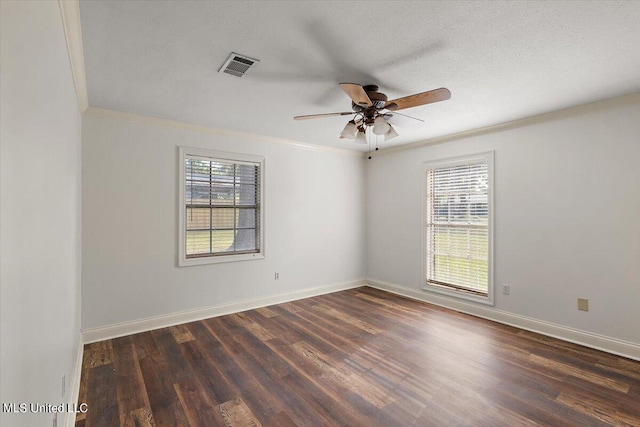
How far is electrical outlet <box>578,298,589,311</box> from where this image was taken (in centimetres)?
322

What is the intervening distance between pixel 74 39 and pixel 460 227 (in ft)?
14.8

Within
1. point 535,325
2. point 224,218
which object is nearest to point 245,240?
point 224,218

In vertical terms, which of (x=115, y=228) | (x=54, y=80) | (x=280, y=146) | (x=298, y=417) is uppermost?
(x=280, y=146)

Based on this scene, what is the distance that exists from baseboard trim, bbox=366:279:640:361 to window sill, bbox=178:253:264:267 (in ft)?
8.16

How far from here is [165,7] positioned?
1.72m

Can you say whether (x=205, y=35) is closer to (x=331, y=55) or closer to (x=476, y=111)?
(x=331, y=55)

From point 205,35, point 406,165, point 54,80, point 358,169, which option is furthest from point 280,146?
point 54,80

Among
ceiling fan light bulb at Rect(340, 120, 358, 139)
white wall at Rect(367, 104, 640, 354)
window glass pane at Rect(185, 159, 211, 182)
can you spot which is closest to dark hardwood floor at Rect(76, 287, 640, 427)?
white wall at Rect(367, 104, 640, 354)

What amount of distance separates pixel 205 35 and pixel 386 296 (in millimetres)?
4333

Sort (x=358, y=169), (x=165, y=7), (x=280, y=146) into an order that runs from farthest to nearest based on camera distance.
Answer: (x=358, y=169), (x=280, y=146), (x=165, y=7)

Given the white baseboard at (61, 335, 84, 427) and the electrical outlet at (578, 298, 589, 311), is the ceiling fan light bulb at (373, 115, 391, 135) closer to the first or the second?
the electrical outlet at (578, 298, 589, 311)

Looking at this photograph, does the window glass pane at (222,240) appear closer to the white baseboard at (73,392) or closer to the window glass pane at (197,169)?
the window glass pane at (197,169)

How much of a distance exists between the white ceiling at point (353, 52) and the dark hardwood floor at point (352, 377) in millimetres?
2476

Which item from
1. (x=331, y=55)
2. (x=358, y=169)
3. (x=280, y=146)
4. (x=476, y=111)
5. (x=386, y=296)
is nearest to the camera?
(x=331, y=55)
